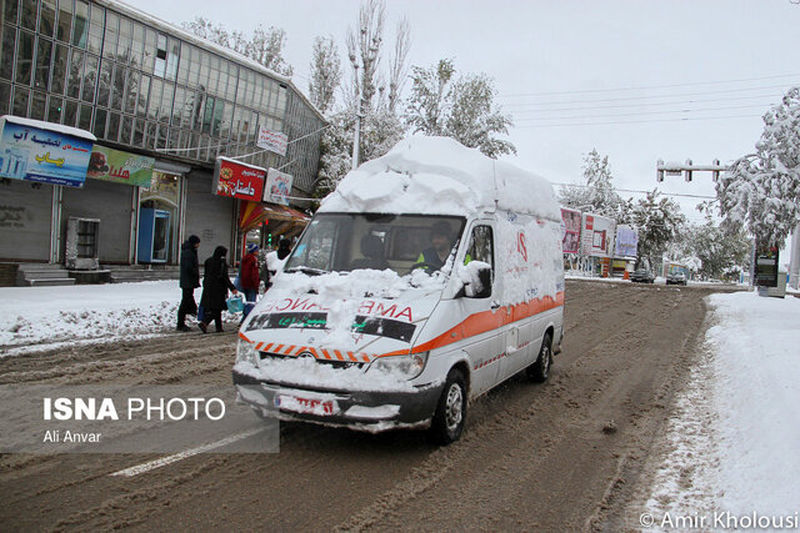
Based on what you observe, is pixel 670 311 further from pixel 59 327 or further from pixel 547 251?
pixel 59 327

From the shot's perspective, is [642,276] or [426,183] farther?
[642,276]

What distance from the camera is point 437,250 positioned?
19.0 feet

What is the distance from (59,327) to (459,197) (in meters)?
8.80

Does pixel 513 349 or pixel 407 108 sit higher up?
pixel 407 108

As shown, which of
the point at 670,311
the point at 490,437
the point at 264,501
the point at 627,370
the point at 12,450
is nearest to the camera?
the point at 264,501

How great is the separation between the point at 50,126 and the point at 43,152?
0.80 meters

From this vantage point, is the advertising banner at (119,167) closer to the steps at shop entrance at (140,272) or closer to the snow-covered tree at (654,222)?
the steps at shop entrance at (140,272)

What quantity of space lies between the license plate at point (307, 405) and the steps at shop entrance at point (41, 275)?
16.6 meters

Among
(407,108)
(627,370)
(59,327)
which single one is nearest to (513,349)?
(627,370)

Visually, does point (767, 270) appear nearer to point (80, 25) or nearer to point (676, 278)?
point (676, 278)

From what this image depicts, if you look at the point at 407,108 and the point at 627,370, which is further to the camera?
the point at 407,108

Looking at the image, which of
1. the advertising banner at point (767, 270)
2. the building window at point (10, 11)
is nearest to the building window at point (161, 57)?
the building window at point (10, 11)

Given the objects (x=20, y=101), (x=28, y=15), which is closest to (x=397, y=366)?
(x=20, y=101)

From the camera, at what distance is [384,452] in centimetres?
519
